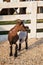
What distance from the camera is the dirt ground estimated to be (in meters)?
5.32

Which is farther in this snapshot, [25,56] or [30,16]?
[30,16]

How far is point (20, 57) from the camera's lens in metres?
5.65

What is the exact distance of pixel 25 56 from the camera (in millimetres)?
5723

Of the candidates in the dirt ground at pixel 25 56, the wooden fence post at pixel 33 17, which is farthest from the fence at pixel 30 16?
the dirt ground at pixel 25 56

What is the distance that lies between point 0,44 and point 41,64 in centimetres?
196

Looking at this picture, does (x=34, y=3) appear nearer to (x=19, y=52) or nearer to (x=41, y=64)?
(x=19, y=52)

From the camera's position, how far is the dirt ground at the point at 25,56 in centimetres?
532

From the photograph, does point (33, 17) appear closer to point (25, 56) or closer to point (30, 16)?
point (30, 16)

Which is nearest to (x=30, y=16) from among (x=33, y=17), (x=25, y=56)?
(x=33, y=17)

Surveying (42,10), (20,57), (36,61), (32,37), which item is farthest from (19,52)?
(42,10)

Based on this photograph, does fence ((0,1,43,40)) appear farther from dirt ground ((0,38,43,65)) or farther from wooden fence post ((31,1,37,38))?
dirt ground ((0,38,43,65))

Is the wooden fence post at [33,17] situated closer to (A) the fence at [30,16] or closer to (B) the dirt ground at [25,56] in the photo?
(A) the fence at [30,16]

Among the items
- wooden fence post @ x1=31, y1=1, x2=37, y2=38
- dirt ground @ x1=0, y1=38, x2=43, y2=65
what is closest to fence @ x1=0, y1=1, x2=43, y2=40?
wooden fence post @ x1=31, y1=1, x2=37, y2=38

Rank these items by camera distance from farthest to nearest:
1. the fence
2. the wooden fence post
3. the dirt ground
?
the wooden fence post
the fence
the dirt ground
